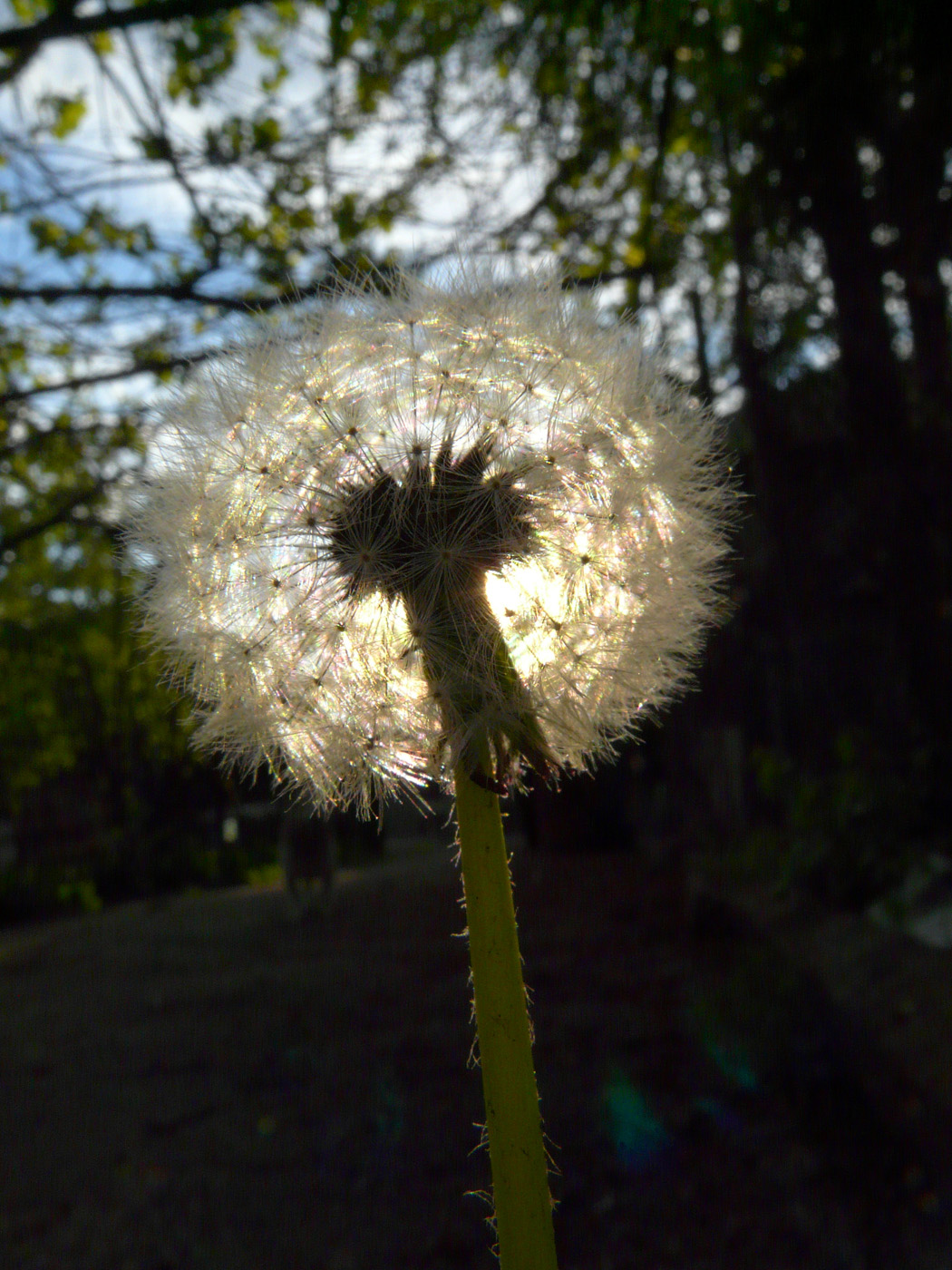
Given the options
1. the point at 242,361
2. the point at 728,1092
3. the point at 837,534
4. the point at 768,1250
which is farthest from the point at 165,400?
the point at 837,534

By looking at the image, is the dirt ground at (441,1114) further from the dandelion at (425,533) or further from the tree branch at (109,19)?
the tree branch at (109,19)

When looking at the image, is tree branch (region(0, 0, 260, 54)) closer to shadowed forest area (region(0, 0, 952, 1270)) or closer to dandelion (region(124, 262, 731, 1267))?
shadowed forest area (region(0, 0, 952, 1270))

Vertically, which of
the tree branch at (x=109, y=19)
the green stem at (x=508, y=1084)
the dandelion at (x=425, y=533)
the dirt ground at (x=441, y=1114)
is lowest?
the dirt ground at (x=441, y=1114)

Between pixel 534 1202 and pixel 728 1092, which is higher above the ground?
pixel 534 1202

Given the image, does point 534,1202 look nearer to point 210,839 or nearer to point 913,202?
point 913,202

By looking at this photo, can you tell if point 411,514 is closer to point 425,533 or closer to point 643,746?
point 425,533

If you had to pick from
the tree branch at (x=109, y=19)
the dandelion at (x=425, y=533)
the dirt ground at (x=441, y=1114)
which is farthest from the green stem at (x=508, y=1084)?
the tree branch at (x=109, y=19)
